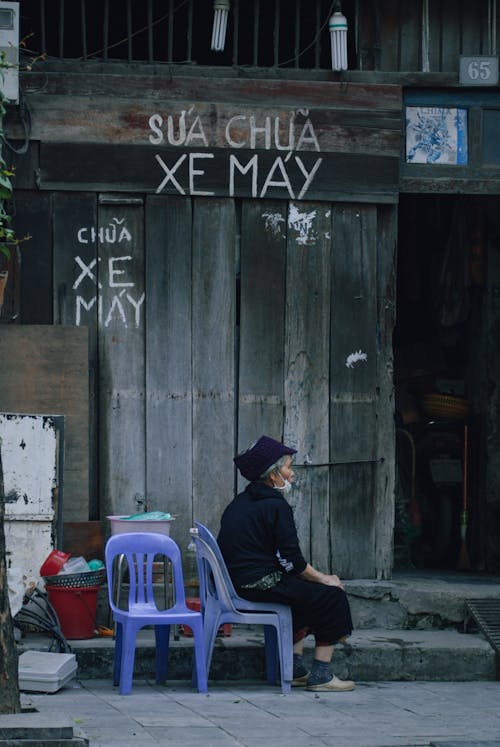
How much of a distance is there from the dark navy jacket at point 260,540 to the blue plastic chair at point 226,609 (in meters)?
0.12

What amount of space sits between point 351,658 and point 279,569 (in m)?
0.94

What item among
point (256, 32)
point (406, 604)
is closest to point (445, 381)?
point (406, 604)

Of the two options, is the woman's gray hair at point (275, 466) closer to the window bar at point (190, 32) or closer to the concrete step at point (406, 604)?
the concrete step at point (406, 604)

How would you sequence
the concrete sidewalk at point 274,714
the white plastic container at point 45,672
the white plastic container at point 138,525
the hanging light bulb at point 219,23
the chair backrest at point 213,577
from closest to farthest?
the concrete sidewalk at point 274,714 → the white plastic container at point 45,672 → the chair backrest at point 213,577 → the white plastic container at point 138,525 → the hanging light bulb at point 219,23

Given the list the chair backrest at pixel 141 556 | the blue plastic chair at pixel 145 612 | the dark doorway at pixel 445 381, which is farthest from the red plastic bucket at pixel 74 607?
the dark doorway at pixel 445 381

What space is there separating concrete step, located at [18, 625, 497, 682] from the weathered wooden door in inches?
33.4

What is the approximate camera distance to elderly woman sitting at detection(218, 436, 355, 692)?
8.48 m

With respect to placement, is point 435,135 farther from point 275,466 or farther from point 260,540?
point 260,540

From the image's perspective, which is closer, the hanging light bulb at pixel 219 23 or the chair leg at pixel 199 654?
the chair leg at pixel 199 654

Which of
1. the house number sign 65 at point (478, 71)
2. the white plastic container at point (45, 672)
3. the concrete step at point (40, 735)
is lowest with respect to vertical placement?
the white plastic container at point (45, 672)

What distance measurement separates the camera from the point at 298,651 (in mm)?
8820

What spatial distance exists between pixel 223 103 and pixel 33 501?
3.08m

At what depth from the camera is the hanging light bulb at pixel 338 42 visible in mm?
9766

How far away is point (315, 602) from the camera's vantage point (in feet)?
27.8
